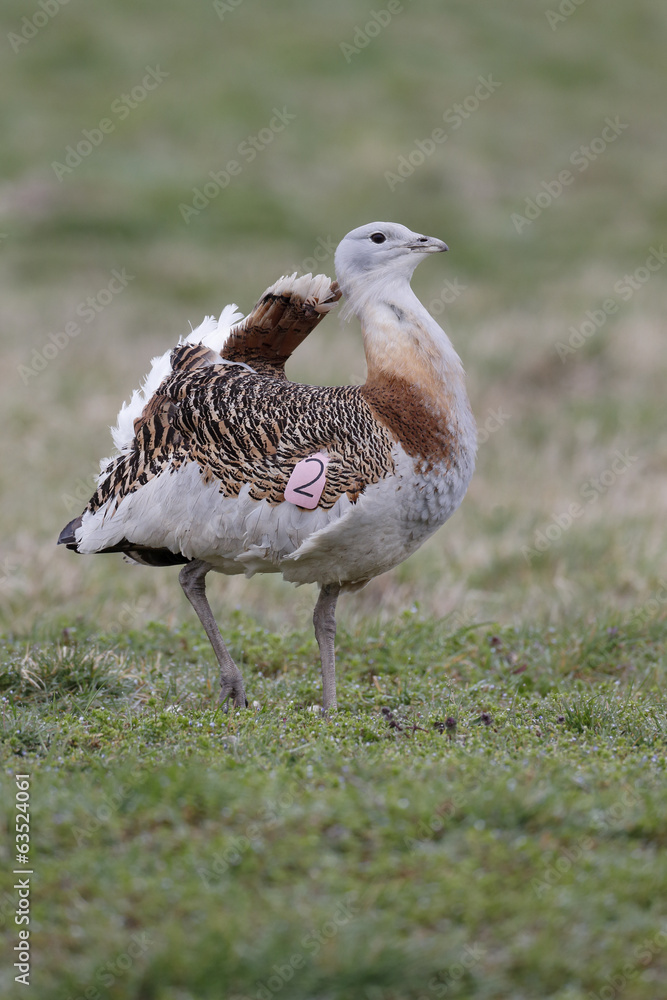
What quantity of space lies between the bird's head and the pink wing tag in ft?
2.72

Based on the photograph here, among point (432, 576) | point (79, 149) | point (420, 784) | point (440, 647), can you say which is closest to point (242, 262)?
point (79, 149)

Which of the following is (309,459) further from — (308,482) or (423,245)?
(423,245)

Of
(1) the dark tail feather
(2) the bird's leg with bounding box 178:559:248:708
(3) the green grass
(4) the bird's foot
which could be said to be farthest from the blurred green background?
(3) the green grass

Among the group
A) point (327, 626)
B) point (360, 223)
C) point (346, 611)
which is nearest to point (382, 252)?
point (327, 626)

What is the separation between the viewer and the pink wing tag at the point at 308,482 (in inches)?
165

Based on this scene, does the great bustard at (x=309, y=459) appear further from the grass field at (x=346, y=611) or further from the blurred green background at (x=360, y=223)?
the blurred green background at (x=360, y=223)

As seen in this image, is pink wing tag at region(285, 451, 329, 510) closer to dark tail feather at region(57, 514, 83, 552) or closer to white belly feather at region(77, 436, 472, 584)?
white belly feather at region(77, 436, 472, 584)

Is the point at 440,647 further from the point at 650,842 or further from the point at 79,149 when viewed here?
the point at 79,149

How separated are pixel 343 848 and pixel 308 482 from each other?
1.45 metres

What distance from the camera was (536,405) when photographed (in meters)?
10.3

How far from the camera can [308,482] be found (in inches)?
165

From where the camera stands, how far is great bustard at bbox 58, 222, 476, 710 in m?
4.22

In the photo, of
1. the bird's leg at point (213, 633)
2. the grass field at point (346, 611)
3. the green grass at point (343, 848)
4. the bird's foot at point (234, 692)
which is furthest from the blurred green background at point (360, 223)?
the green grass at point (343, 848)

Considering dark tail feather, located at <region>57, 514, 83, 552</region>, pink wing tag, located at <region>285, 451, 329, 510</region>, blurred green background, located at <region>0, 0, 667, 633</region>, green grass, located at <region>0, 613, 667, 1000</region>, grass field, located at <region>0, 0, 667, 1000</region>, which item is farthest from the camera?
blurred green background, located at <region>0, 0, 667, 633</region>
